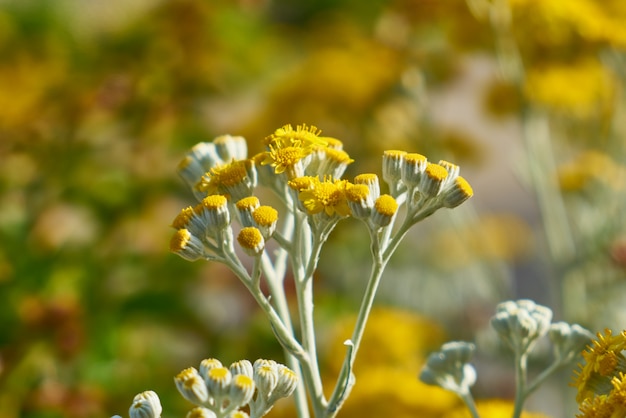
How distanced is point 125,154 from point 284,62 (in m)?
1.66

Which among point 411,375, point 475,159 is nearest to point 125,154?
point 475,159

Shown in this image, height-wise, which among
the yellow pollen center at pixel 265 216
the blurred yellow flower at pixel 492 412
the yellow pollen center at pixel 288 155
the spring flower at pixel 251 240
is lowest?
the blurred yellow flower at pixel 492 412

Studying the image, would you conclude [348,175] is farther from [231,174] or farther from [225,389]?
[225,389]

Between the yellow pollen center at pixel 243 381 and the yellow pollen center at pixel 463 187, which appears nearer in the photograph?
the yellow pollen center at pixel 243 381

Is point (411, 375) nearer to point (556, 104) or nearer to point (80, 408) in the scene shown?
point (80, 408)

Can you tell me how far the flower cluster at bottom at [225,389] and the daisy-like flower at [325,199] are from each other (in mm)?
160

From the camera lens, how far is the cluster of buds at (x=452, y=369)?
41.8 inches

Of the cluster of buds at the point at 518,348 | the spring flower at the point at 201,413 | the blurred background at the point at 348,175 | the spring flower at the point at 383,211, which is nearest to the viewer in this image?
the spring flower at the point at 201,413

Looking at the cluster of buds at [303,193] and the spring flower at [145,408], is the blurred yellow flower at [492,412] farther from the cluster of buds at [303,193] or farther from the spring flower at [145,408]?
the spring flower at [145,408]

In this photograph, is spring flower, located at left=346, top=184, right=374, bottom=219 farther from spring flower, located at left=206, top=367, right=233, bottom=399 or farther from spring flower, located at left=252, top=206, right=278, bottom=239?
spring flower, located at left=206, top=367, right=233, bottom=399

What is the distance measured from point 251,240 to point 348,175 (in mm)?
1462

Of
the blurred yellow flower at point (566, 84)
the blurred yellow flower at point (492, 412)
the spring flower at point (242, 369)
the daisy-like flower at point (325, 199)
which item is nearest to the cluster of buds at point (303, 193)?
the daisy-like flower at point (325, 199)

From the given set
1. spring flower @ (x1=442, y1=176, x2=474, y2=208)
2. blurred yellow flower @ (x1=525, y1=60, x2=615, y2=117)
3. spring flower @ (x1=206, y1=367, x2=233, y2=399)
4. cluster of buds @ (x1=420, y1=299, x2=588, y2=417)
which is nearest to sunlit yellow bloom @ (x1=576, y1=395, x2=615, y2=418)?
cluster of buds @ (x1=420, y1=299, x2=588, y2=417)

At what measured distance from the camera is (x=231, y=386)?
2.68ft
